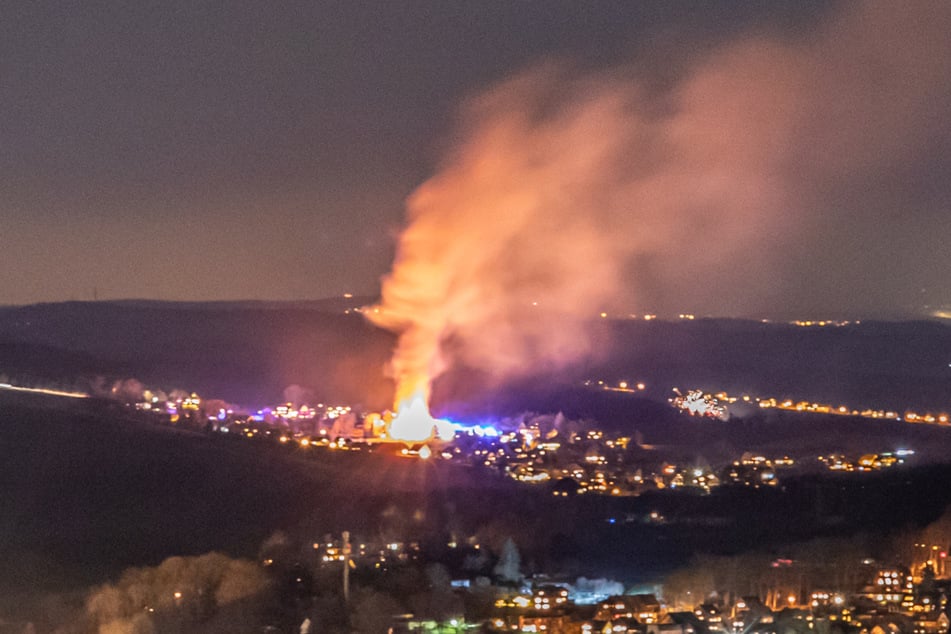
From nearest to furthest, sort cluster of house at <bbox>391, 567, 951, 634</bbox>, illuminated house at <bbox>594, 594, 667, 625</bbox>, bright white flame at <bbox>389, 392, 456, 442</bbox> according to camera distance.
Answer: cluster of house at <bbox>391, 567, 951, 634</bbox> → illuminated house at <bbox>594, 594, 667, 625</bbox> → bright white flame at <bbox>389, 392, 456, 442</bbox>

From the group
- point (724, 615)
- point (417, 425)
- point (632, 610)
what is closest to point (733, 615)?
point (724, 615)

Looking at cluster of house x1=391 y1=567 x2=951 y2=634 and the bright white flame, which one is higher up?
the bright white flame

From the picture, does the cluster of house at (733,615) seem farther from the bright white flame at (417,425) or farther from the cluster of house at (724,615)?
the bright white flame at (417,425)

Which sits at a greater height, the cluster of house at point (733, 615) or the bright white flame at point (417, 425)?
the bright white flame at point (417, 425)

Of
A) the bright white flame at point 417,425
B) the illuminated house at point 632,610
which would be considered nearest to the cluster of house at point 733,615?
the illuminated house at point 632,610

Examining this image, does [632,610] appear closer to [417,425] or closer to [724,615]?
[724,615]

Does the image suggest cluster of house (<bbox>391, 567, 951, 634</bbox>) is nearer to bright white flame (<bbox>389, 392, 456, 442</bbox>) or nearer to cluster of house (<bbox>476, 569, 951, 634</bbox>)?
cluster of house (<bbox>476, 569, 951, 634</bbox>)

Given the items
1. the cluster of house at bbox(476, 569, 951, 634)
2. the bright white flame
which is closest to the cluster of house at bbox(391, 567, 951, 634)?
the cluster of house at bbox(476, 569, 951, 634)

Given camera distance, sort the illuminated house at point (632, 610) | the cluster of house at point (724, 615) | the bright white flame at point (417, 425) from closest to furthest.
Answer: the cluster of house at point (724, 615)
the illuminated house at point (632, 610)
the bright white flame at point (417, 425)

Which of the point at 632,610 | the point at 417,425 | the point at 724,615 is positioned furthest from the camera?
the point at 417,425
